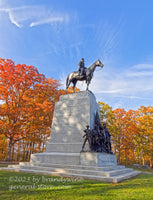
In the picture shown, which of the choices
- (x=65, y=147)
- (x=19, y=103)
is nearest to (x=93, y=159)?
(x=65, y=147)

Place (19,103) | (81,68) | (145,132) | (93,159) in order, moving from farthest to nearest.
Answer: (145,132) < (19,103) < (81,68) < (93,159)

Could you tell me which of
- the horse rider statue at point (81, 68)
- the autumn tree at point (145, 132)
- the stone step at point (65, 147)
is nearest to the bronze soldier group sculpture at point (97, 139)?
the stone step at point (65, 147)

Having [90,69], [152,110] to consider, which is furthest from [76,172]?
[152,110]

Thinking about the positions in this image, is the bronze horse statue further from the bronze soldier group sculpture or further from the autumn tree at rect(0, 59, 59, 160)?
the autumn tree at rect(0, 59, 59, 160)

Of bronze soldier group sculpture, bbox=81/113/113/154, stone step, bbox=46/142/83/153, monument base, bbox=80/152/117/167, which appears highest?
bronze soldier group sculpture, bbox=81/113/113/154

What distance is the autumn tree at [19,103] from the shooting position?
1927 centimetres

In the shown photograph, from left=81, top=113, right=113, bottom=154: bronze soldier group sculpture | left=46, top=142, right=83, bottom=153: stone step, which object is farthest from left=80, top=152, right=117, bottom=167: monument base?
left=46, top=142, right=83, bottom=153: stone step

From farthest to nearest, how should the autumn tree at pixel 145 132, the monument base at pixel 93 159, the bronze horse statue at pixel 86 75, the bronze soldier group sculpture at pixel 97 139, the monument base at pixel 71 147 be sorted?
the autumn tree at pixel 145 132, the bronze horse statue at pixel 86 75, the bronze soldier group sculpture at pixel 97 139, the monument base at pixel 71 147, the monument base at pixel 93 159

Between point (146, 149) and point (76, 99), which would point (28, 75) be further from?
point (146, 149)

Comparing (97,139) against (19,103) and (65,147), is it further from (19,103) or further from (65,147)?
(19,103)

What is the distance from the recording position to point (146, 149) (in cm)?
2961

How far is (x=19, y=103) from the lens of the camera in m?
20.5

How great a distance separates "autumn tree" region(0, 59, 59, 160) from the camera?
19.3 meters

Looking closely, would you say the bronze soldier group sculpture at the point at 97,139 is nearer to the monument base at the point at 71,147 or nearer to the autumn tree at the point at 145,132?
the monument base at the point at 71,147
